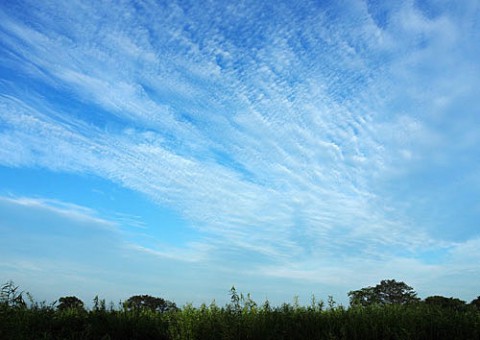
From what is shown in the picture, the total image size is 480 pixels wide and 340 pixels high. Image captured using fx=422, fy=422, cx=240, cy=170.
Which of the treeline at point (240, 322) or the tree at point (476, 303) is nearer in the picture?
the treeline at point (240, 322)

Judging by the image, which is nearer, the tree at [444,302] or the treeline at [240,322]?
the treeline at [240,322]

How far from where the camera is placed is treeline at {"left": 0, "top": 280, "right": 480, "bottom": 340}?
34.0 ft

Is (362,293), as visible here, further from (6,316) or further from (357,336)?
(6,316)

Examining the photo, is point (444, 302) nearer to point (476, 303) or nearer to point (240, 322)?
point (476, 303)

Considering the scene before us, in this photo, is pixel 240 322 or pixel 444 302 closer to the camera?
pixel 240 322

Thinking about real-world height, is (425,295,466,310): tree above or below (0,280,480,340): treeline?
above

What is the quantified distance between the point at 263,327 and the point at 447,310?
17.6 ft

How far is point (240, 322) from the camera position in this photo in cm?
1115

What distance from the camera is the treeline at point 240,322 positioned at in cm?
1037

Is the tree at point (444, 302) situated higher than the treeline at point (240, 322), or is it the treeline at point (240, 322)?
the tree at point (444, 302)

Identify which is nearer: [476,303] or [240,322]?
[240,322]

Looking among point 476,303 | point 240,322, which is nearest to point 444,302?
point 476,303

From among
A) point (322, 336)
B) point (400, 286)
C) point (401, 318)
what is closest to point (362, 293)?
point (400, 286)

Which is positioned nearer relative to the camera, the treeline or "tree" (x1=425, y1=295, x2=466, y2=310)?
the treeline
